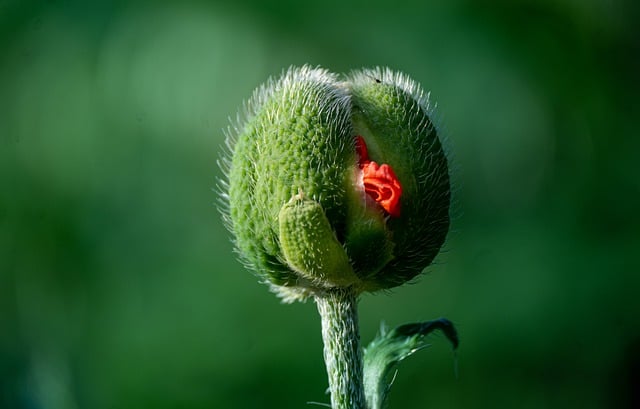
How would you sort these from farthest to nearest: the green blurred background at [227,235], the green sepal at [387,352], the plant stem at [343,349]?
the green blurred background at [227,235], the green sepal at [387,352], the plant stem at [343,349]

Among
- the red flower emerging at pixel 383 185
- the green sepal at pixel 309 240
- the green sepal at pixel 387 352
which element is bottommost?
the green sepal at pixel 387 352

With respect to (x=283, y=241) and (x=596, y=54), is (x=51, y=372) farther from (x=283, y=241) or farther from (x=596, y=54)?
(x=596, y=54)

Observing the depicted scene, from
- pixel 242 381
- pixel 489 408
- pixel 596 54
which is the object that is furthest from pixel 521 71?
pixel 242 381

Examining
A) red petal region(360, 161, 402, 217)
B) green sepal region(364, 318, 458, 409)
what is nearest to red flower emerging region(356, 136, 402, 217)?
red petal region(360, 161, 402, 217)

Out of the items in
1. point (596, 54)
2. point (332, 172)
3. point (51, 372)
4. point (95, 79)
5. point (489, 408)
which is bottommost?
point (489, 408)

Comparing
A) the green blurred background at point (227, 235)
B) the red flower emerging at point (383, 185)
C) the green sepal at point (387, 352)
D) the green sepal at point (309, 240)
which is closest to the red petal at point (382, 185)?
the red flower emerging at point (383, 185)

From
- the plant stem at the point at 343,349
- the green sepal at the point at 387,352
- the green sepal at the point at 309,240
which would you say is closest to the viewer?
the green sepal at the point at 309,240

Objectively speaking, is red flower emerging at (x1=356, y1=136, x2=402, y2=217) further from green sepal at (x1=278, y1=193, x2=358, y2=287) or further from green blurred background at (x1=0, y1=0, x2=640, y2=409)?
green blurred background at (x1=0, y1=0, x2=640, y2=409)

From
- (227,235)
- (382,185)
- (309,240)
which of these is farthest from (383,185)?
(227,235)

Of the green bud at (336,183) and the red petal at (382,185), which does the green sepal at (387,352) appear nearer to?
the green bud at (336,183)
